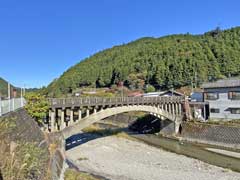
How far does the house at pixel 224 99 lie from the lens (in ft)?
120

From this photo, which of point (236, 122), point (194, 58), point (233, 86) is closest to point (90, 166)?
point (236, 122)

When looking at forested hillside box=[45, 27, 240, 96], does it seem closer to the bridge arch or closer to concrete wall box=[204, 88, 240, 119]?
concrete wall box=[204, 88, 240, 119]

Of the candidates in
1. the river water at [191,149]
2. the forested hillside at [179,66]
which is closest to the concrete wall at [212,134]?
the river water at [191,149]

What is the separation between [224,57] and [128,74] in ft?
137

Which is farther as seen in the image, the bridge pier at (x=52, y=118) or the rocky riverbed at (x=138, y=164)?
the bridge pier at (x=52, y=118)

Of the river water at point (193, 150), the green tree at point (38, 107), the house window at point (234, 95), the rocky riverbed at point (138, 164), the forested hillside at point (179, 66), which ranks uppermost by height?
the forested hillside at point (179, 66)

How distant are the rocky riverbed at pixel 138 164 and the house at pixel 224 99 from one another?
13.3 meters

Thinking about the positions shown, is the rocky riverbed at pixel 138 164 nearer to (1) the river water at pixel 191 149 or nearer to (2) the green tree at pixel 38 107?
(1) the river water at pixel 191 149

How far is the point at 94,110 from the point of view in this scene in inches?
1170

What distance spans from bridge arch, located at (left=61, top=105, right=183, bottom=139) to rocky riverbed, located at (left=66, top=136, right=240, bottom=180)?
2.85m

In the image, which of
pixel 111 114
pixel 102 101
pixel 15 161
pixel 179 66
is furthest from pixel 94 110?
pixel 179 66

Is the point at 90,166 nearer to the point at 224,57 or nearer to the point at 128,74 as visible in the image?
the point at 224,57

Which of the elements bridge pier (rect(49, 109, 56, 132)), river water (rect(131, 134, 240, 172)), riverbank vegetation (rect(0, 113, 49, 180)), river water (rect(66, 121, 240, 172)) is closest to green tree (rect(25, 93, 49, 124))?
bridge pier (rect(49, 109, 56, 132))

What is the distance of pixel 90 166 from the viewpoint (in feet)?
76.7
